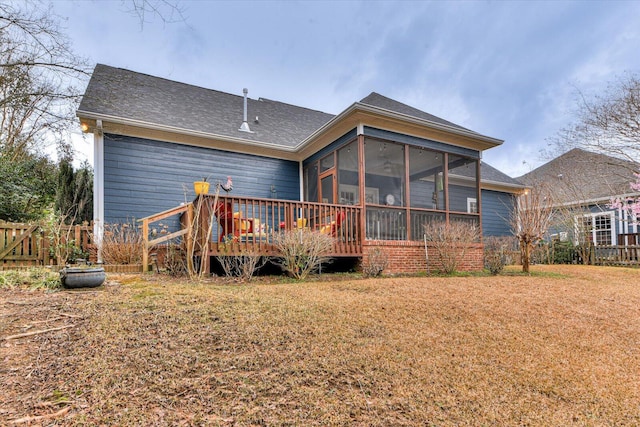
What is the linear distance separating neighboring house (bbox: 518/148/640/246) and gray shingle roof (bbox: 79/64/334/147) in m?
10.6

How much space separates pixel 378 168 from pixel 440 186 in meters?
2.23

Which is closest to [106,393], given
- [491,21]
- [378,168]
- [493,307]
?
[493,307]

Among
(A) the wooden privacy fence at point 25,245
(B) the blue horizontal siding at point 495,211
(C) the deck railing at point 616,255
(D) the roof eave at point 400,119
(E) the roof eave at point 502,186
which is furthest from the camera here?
(B) the blue horizontal siding at point 495,211

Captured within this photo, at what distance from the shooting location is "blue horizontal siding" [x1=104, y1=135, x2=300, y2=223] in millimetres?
8211

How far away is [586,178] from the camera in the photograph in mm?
16062

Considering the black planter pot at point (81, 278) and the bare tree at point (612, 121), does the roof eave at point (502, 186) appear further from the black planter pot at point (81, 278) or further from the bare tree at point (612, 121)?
the black planter pot at point (81, 278)

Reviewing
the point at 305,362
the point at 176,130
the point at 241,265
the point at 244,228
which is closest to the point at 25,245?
the point at 176,130

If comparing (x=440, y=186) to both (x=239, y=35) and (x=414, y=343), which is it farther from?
(x=414, y=343)

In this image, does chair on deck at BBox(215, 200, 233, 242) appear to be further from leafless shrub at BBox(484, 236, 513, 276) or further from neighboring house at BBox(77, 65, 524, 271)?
leafless shrub at BBox(484, 236, 513, 276)

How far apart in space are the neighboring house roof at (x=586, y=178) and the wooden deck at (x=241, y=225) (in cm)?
1043

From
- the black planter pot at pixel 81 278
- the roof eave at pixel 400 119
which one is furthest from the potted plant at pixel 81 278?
the roof eave at pixel 400 119

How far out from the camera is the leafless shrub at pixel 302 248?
599 cm

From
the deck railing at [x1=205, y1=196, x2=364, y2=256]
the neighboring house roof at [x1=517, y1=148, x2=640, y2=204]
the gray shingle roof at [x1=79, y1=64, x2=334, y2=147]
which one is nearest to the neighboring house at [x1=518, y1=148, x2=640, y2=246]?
the neighboring house roof at [x1=517, y1=148, x2=640, y2=204]

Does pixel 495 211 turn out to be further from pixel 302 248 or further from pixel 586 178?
pixel 302 248
